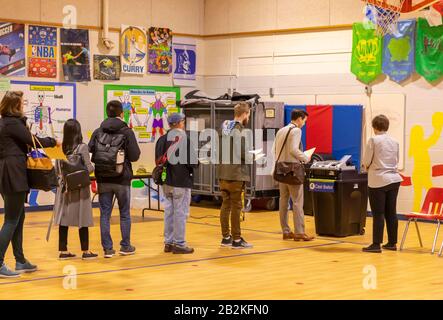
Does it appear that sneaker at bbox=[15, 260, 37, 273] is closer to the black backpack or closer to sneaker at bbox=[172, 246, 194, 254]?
the black backpack

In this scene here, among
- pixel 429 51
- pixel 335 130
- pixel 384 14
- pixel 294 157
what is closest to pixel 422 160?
pixel 335 130

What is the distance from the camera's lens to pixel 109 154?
7.88 m

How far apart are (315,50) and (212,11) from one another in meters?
2.41

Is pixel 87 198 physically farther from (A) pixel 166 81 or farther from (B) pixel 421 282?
(A) pixel 166 81

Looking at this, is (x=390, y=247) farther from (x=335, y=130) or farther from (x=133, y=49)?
(x=133, y=49)

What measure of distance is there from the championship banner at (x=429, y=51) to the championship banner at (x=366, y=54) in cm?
68

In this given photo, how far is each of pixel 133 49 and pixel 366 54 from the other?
3851mm

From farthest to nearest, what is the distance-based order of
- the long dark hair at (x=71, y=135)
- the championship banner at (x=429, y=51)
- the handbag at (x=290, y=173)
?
the championship banner at (x=429, y=51), the handbag at (x=290, y=173), the long dark hair at (x=71, y=135)

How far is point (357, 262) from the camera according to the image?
8094 millimetres

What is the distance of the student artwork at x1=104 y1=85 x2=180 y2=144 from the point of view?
1338 cm

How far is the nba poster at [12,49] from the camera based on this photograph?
12.0 metres

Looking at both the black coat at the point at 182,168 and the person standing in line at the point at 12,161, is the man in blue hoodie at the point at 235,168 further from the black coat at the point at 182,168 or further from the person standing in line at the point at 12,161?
the person standing in line at the point at 12,161

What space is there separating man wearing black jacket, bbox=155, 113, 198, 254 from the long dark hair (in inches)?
36.2

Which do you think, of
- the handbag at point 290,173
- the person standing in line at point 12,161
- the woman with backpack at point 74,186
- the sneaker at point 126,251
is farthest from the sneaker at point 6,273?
the handbag at point 290,173
